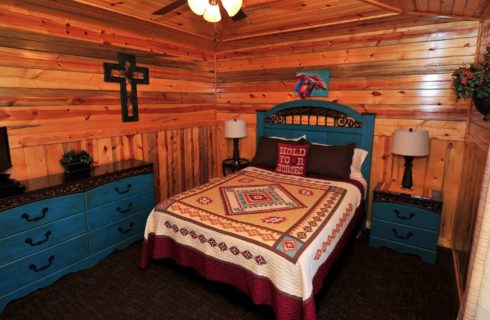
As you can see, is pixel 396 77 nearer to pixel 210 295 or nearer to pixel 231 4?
pixel 231 4

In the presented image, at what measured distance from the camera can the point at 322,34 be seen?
10.8ft

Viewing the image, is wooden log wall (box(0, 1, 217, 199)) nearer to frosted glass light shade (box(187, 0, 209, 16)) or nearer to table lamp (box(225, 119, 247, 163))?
table lamp (box(225, 119, 247, 163))

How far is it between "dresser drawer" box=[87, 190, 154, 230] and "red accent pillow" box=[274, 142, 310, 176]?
150cm

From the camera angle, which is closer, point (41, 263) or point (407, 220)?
point (41, 263)

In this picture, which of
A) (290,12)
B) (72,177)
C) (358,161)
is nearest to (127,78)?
(72,177)

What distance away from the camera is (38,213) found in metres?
2.17

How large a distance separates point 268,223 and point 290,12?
7.39 feet

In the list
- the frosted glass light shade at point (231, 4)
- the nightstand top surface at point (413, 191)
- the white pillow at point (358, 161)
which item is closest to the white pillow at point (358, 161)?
the white pillow at point (358, 161)

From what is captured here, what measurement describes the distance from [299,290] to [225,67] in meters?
3.39

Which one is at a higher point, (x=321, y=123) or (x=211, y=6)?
(x=211, y=6)

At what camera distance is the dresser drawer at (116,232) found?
260 centimetres

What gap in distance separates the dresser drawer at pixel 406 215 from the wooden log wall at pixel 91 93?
101 inches

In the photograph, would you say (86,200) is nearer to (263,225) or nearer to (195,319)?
(195,319)

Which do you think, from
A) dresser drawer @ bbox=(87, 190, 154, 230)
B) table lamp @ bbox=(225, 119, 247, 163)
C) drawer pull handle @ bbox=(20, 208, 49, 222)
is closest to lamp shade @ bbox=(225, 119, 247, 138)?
table lamp @ bbox=(225, 119, 247, 163)
